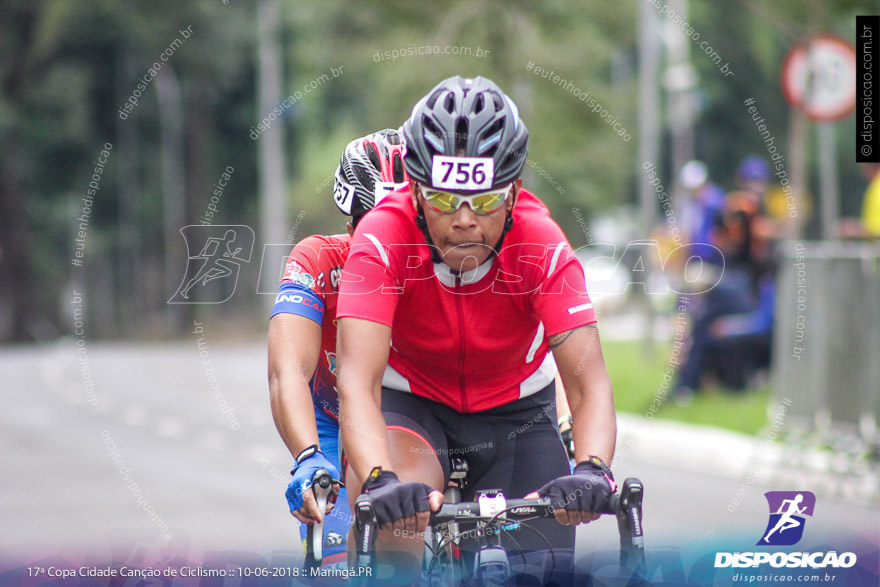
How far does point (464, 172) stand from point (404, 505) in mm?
889

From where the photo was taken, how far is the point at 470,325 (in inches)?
142

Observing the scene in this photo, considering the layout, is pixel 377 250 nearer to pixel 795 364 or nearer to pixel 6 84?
pixel 795 364

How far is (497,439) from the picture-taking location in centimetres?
389

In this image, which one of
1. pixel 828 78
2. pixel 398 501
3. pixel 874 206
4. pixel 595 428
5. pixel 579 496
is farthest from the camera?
pixel 874 206

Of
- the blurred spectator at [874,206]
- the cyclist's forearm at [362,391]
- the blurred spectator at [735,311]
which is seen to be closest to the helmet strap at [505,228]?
Result: the cyclist's forearm at [362,391]

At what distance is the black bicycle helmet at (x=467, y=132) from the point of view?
10.9 feet

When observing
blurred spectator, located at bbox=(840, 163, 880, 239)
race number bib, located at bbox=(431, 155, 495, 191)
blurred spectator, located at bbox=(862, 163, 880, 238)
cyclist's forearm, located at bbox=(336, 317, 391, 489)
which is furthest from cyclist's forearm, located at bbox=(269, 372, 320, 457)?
blurred spectator, located at bbox=(862, 163, 880, 238)

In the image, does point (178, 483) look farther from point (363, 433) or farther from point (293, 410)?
point (363, 433)

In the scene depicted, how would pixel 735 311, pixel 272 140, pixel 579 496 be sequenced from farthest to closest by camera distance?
pixel 272 140
pixel 735 311
pixel 579 496

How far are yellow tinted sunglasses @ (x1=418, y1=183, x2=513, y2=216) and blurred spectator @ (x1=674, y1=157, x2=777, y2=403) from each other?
9382mm

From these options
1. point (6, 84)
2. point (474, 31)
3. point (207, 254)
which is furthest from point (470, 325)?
point (6, 84)

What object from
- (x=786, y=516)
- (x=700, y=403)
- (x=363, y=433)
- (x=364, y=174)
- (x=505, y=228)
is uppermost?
(x=364, y=174)

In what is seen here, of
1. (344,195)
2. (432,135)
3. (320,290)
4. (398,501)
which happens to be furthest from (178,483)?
(398,501)

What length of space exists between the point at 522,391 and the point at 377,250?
74 centimetres
